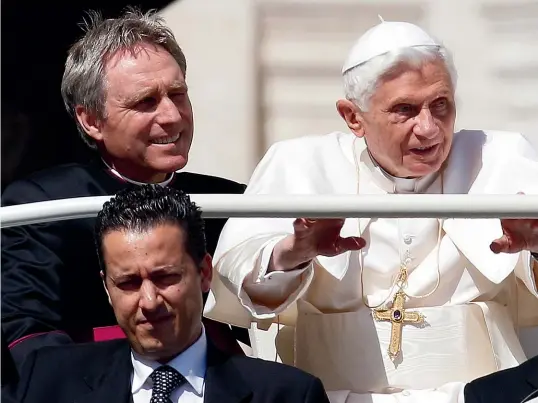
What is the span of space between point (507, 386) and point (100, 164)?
1165 mm

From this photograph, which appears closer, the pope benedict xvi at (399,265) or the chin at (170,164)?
the pope benedict xvi at (399,265)

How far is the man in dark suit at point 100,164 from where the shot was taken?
3.95 meters

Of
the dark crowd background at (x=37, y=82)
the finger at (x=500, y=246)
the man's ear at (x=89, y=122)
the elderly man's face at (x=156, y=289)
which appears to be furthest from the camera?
the dark crowd background at (x=37, y=82)

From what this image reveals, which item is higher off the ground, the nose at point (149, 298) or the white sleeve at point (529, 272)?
the nose at point (149, 298)

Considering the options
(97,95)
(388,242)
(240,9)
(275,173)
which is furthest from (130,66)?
(240,9)

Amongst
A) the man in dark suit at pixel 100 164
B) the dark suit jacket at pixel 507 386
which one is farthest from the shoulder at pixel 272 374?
the man in dark suit at pixel 100 164

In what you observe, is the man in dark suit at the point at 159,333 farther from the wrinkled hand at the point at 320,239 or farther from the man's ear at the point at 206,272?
the wrinkled hand at the point at 320,239

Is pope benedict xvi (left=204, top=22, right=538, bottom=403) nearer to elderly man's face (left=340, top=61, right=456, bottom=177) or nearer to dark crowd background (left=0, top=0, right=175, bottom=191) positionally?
elderly man's face (left=340, top=61, right=456, bottom=177)

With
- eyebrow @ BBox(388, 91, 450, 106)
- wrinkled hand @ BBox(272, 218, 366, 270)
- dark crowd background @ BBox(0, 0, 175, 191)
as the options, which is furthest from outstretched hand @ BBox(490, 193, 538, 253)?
dark crowd background @ BBox(0, 0, 175, 191)

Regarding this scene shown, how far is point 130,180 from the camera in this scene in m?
4.10

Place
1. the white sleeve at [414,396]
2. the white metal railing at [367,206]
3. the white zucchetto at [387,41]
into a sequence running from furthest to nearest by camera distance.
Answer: the white zucchetto at [387,41] < the white sleeve at [414,396] < the white metal railing at [367,206]

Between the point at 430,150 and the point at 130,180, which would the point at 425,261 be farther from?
the point at 130,180

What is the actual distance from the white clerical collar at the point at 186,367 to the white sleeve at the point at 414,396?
438 millimetres

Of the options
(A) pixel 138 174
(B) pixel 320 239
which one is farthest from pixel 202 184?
(B) pixel 320 239
